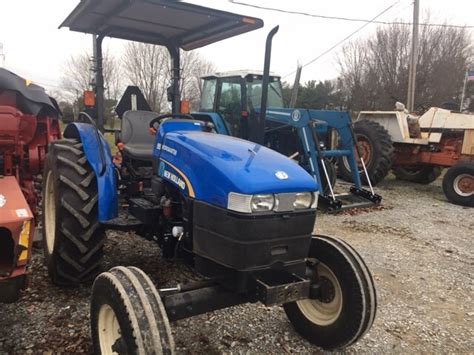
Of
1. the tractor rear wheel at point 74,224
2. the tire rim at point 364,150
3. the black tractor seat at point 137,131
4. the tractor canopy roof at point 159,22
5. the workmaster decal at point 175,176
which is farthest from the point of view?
the tire rim at point 364,150

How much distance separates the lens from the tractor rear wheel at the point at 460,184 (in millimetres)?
7262

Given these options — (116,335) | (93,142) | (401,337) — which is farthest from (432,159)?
(116,335)

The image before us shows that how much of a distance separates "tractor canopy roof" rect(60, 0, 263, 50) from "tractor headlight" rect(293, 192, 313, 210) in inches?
66.9

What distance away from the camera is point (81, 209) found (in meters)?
2.87

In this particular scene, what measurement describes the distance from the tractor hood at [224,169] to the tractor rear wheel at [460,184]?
238 inches

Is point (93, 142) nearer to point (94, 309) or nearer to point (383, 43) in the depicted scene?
point (94, 309)

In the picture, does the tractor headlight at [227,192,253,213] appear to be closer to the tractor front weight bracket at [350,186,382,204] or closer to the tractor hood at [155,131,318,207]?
the tractor hood at [155,131,318,207]

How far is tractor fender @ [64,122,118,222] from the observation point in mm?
2938

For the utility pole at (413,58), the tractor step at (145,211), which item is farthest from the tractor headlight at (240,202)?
the utility pole at (413,58)

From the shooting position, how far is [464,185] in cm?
740

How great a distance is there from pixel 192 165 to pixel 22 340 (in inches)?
→ 59.1

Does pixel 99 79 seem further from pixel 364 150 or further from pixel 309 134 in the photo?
pixel 364 150

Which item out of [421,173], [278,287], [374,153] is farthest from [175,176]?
[421,173]

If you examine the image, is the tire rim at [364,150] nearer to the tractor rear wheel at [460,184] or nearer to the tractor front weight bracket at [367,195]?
the tractor front weight bracket at [367,195]
